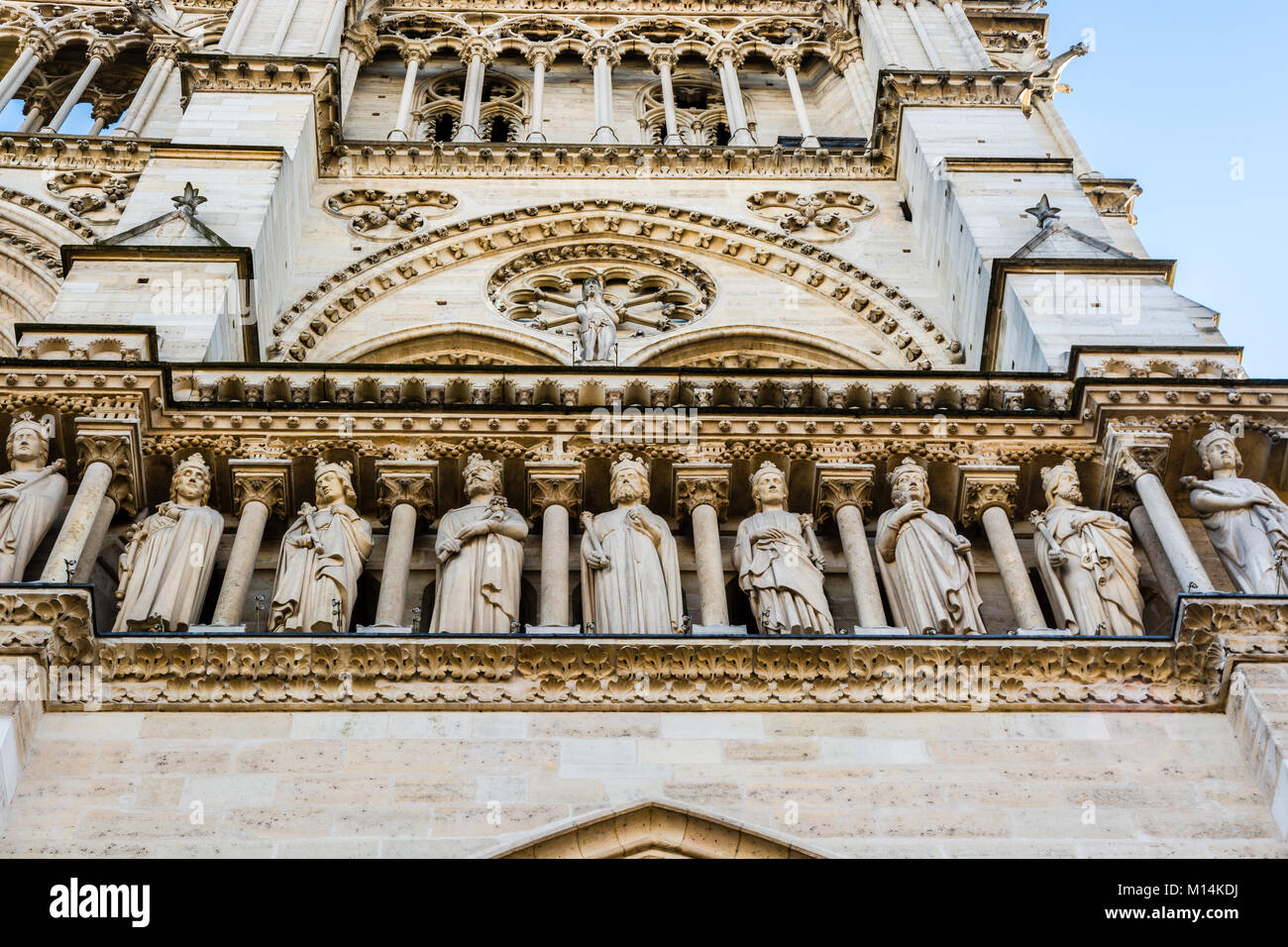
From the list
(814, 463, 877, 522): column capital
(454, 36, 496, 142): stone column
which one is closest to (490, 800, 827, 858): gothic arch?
(814, 463, 877, 522): column capital

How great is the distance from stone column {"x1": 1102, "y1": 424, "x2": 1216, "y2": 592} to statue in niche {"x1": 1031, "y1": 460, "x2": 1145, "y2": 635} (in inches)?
9.3

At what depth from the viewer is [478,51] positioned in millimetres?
24125

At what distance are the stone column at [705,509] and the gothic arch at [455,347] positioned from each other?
17.4ft

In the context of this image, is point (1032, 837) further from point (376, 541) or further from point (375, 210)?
point (375, 210)

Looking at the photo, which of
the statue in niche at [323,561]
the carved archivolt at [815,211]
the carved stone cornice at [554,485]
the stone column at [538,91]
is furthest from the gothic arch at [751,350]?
the statue in niche at [323,561]

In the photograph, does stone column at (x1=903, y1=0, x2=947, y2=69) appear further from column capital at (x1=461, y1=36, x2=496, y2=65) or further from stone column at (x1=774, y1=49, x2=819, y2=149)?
column capital at (x1=461, y1=36, x2=496, y2=65)

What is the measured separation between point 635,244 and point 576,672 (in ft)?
33.7

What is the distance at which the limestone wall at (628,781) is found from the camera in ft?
30.1

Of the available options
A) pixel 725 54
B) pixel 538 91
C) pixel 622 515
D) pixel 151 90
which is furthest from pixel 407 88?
pixel 622 515

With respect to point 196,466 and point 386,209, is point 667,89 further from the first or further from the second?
point 196,466
